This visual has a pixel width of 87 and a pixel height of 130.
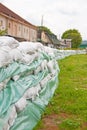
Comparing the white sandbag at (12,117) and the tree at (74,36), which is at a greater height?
the white sandbag at (12,117)

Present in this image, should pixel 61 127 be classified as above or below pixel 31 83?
below

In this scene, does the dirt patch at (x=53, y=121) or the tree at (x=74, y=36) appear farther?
the tree at (x=74, y=36)

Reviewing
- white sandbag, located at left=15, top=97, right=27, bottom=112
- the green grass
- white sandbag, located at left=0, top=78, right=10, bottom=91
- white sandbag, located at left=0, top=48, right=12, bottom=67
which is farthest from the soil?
white sandbag, located at left=0, top=48, right=12, bottom=67

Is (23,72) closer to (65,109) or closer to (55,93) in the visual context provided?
(65,109)

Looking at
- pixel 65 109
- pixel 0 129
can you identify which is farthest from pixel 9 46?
pixel 65 109

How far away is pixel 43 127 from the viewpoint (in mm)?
5023

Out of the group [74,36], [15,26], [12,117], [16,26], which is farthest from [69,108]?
[74,36]

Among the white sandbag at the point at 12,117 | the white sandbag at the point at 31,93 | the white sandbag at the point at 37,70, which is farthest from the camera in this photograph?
the white sandbag at the point at 37,70

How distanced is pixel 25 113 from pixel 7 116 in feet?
2.89

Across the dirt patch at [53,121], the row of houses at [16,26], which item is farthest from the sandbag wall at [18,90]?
the row of houses at [16,26]

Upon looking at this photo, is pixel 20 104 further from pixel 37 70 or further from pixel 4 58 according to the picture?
pixel 37 70

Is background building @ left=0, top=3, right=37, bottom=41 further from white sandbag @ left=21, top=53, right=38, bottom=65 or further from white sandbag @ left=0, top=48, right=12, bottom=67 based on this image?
white sandbag @ left=0, top=48, right=12, bottom=67

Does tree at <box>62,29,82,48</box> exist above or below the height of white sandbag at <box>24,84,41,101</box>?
below

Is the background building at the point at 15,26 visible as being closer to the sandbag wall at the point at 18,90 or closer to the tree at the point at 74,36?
the sandbag wall at the point at 18,90
